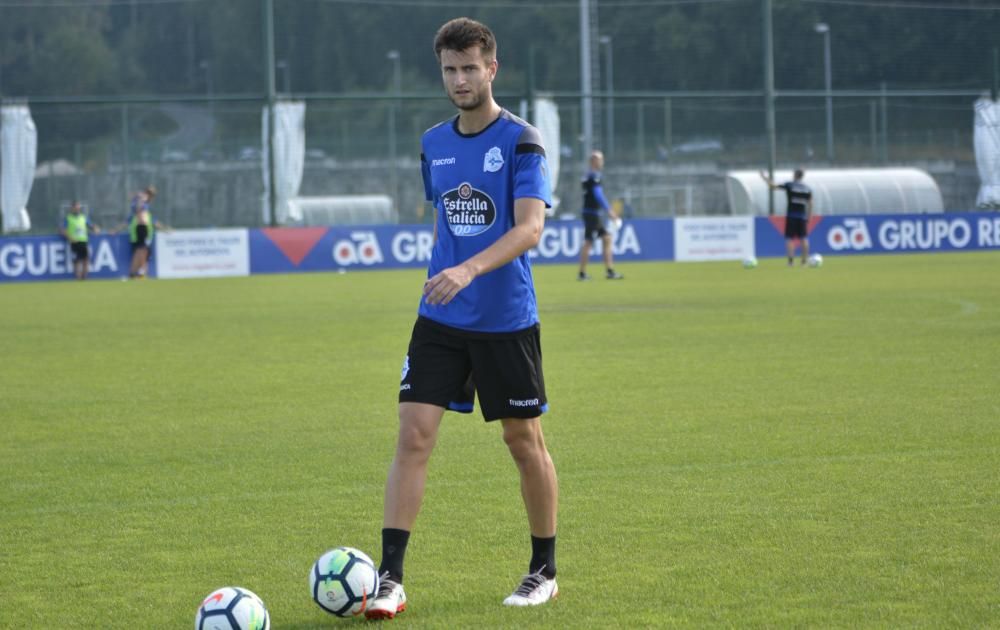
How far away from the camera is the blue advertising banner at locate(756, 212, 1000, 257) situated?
35.7 meters

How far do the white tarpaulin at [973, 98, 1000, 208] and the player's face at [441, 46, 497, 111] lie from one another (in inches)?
1468

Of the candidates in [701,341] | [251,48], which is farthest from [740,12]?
[701,341]

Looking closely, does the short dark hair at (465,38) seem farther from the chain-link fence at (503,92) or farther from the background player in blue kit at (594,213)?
the chain-link fence at (503,92)

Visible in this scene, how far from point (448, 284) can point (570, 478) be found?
312 cm

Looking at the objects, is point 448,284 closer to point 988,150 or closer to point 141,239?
point 141,239

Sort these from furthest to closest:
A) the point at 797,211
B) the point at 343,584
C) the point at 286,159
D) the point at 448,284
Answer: the point at 286,159, the point at 797,211, the point at 343,584, the point at 448,284

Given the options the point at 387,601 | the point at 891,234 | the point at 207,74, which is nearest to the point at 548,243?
the point at 891,234

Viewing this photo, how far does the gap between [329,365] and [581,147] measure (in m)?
36.0

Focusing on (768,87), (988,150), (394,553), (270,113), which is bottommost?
(394,553)

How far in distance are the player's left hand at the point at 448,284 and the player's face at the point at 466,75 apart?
0.60 m

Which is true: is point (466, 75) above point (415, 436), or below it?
above

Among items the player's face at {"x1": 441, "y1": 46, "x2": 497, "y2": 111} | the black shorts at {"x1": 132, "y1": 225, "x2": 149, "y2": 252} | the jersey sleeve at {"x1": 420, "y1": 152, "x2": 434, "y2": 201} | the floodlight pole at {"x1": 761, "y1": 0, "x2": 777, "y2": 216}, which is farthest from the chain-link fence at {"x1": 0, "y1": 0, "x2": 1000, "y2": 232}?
the player's face at {"x1": 441, "y1": 46, "x2": 497, "y2": 111}

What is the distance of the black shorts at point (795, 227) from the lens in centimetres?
3117

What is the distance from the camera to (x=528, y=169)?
532 cm
